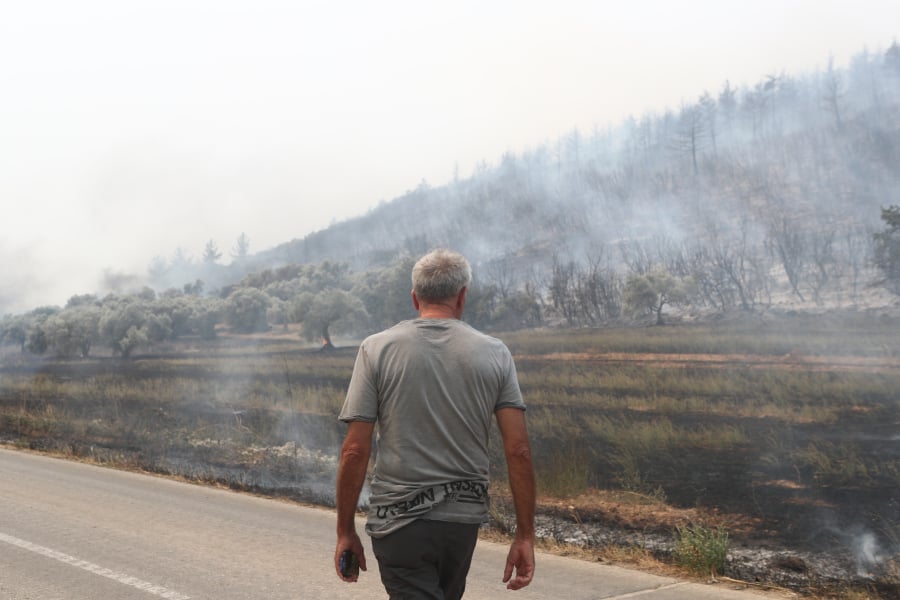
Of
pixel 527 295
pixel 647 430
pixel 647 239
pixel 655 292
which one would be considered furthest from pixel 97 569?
pixel 647 239

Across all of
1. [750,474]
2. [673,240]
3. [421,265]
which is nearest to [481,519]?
[421,265]

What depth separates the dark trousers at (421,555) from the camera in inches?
111

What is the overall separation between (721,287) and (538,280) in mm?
11886

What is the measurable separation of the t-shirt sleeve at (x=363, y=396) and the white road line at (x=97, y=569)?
336cm

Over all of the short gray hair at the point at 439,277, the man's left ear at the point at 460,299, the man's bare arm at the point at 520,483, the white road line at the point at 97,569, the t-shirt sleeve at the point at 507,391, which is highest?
the short gray hair at the point at 439,277

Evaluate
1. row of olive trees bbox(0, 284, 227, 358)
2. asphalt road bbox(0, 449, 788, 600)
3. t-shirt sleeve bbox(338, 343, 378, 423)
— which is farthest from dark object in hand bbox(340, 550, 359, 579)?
row of olive trees bbox(0, 284, 227, 358)

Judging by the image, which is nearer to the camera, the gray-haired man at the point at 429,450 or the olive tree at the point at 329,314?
the gray-haired man at the point at 429,450

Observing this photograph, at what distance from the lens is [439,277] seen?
9.88ft

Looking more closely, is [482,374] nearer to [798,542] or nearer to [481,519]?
[481,519]

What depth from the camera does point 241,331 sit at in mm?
42406

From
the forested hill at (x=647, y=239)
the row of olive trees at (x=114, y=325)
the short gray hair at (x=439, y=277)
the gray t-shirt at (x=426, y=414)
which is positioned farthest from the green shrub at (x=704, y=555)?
the row of olive trees at (x=114, y=325)

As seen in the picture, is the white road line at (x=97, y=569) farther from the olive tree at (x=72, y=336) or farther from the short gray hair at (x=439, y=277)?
the olive tree at (x=72, y=336)

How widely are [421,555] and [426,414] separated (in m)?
0.45

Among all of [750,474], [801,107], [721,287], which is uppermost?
[801,107]
